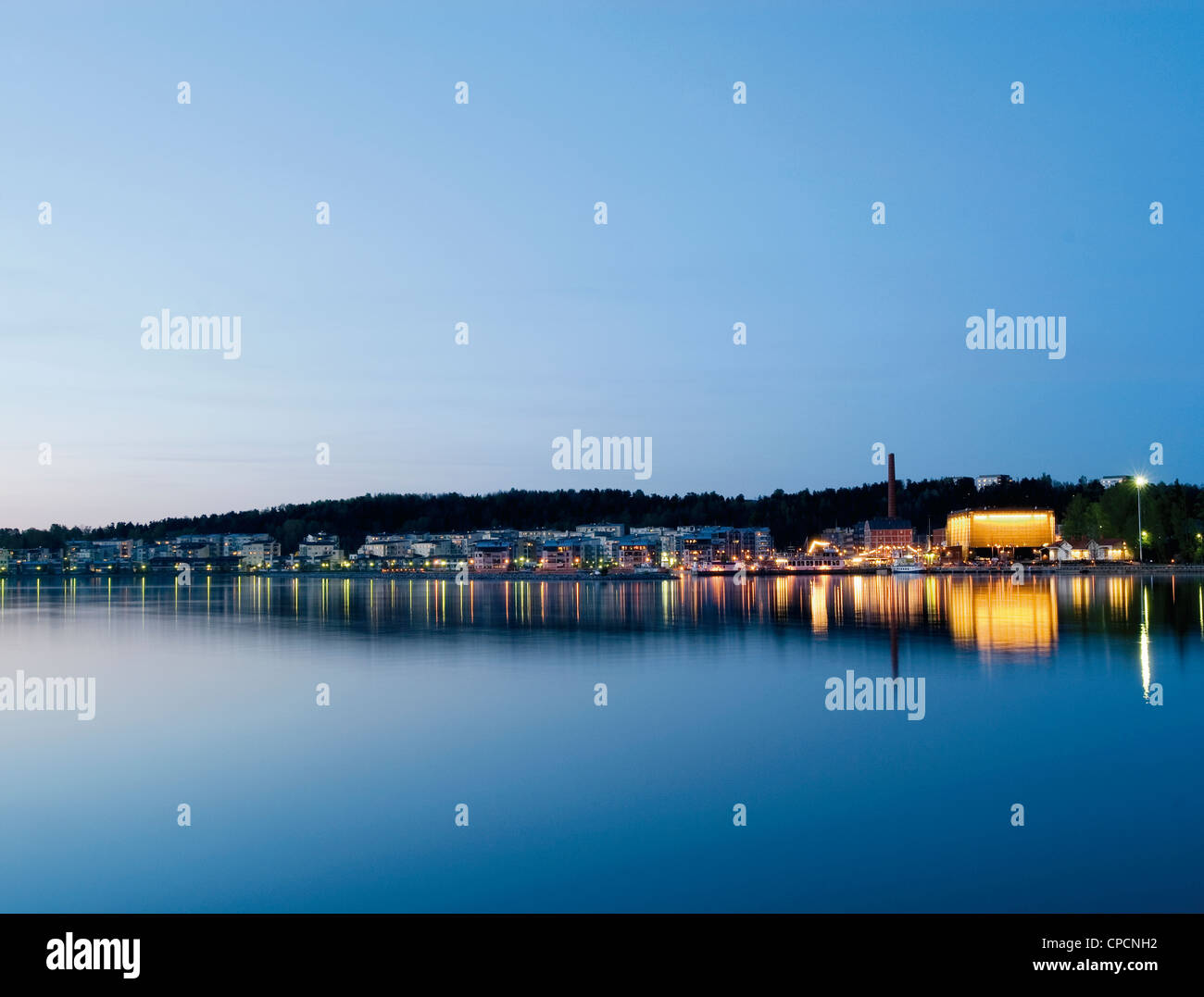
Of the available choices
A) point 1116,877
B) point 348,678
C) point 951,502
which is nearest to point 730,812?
point 1116,877

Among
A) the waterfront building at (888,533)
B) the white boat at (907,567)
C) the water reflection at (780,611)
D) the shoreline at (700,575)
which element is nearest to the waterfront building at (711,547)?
the shoreline at (700,575)

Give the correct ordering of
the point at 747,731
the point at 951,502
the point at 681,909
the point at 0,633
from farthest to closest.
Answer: the point at 951,502, the point at 0,633, the point at 747,731, the point at 681,909

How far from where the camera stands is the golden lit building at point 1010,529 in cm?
10971

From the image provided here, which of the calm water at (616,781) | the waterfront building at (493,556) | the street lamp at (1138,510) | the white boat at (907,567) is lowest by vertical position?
the white boat at (907,567)

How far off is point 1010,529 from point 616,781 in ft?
351

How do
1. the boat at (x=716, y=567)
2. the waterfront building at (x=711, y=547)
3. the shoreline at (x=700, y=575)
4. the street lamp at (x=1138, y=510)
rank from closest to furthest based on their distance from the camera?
the shoreline at (x=700, y=575) < the street lamp at (x=1138, y=510) < the boat at (x=716, y=567) < the waterfront building at (x=711, y=547)

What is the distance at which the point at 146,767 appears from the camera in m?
12.7

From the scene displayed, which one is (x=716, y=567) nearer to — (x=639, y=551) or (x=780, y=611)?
(x=639, y=551)

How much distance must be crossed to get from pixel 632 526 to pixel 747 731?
14098 centimetres

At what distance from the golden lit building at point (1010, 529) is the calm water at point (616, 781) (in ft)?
295

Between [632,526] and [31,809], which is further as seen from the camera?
[632,526]

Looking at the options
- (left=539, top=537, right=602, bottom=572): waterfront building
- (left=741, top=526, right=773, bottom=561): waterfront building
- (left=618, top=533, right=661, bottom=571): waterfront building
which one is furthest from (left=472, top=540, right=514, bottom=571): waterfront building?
(left=741, top=526, right=773, bottom=561): waterfront building

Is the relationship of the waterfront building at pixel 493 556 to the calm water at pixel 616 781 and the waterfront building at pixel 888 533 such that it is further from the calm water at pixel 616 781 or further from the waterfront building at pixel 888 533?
the calm water at pixel 616 781
